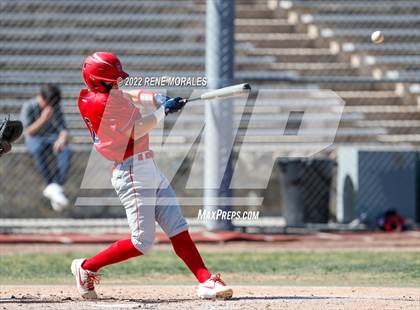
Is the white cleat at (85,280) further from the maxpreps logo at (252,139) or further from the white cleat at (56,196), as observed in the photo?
the white cleat at (56,196)

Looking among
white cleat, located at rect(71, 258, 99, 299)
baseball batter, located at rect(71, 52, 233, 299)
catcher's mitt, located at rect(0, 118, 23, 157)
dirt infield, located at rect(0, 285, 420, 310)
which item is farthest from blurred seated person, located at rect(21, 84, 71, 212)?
baseball batter, located at rect(71, 52, 233, 299)

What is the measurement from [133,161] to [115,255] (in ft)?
2.14

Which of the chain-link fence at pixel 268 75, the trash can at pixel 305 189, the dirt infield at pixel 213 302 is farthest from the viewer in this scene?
the chain-link fence at pixel 268 75

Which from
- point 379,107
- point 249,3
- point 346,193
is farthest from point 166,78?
point 249,3

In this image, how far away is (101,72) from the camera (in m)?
6.61

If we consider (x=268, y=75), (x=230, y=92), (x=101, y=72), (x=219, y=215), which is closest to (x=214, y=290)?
(x=230, y=92)

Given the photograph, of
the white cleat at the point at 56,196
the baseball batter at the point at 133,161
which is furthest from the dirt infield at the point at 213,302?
the white cleat at the point at 56,196

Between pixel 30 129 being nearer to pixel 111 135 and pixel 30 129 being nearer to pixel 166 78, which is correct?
pixel 166 78

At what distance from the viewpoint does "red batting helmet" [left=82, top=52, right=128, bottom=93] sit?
661 cm

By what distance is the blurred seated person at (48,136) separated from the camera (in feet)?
40.8

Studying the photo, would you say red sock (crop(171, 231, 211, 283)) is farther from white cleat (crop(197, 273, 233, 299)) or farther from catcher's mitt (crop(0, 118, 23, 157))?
catcher's mitt (crop(0, 118, 23, 157))

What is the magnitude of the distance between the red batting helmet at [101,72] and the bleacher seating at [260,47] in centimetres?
788

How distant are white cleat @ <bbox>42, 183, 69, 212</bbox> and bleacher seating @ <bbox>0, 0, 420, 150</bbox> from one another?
2.09m

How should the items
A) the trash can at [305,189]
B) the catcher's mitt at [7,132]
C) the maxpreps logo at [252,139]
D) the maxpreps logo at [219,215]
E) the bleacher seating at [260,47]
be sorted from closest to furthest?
the catcher's mitt at [7,132]
the maxpreps logo at [219,215]
the trash can at [305,189]
the maxpreps logo at [252,139]
the bleacher seating at [260,47]
